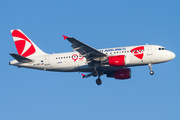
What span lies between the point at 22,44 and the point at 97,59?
14.7 meters

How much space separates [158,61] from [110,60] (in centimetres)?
746

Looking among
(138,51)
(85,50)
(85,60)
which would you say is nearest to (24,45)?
(85,60)

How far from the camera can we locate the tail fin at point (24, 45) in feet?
170

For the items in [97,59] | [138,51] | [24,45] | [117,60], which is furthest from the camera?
[24,45]

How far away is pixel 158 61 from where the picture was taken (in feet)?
153

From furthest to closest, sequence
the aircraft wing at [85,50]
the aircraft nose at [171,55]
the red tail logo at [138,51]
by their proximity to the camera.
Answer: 1. the aircraft nose at [171,55]
2. the red tail logo at [138,51]
3. the aircraft wing at [85,50]

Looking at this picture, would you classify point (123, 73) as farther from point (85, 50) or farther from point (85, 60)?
point (85, 50)

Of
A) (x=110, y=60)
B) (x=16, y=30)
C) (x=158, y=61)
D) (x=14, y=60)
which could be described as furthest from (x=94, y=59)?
(x=16, y=30)

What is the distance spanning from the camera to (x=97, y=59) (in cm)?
4597

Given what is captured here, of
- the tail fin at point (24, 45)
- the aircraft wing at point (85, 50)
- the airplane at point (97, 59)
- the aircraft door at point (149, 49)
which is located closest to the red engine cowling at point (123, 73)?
the airplane at point (97, 59)

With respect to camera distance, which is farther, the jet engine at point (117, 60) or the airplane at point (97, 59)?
the airplane at point (97, 59)

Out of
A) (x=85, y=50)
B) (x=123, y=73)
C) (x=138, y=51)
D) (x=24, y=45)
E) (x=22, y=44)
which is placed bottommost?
(x=123, y=73)

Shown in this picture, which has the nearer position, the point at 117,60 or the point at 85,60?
the point at 117,60

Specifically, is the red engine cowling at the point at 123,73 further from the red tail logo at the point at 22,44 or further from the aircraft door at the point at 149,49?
the red tail logo at the point at 22,44
